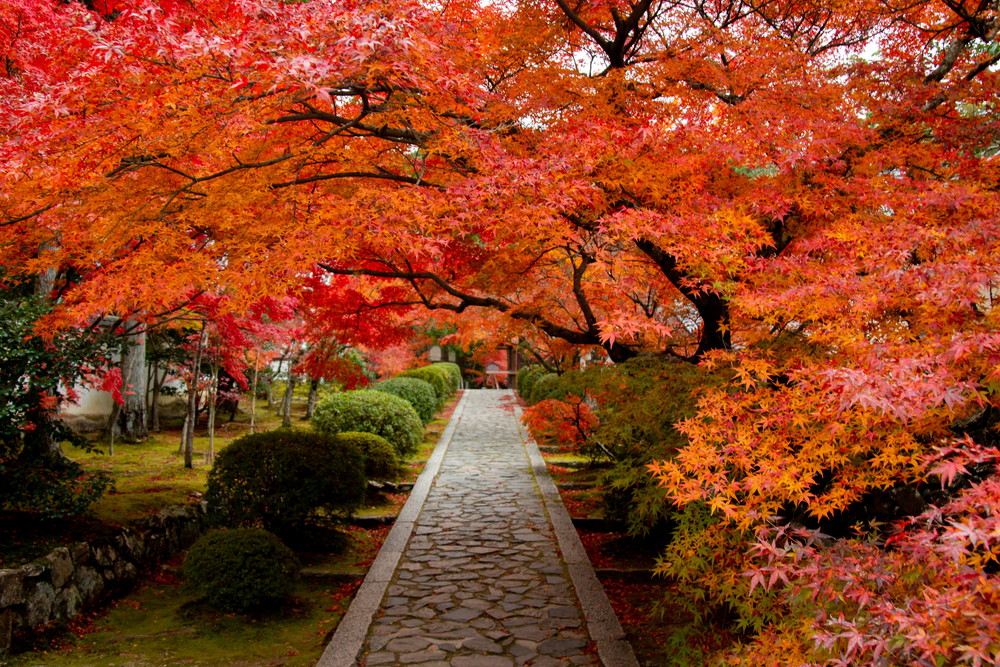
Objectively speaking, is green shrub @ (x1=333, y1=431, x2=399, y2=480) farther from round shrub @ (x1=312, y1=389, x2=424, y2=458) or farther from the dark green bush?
the dark green bush

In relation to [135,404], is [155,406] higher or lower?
lower

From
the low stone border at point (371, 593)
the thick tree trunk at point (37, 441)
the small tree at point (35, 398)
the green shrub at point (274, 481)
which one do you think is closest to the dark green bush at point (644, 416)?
the low stone border at point (371, 593)

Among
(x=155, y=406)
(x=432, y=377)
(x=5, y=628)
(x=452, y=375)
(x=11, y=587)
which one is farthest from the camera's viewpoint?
(x=452, y=375)

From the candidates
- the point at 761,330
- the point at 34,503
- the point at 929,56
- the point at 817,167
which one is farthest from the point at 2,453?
the point at 929,56

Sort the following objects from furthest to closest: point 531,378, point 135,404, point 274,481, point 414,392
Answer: point 531,378
point 414,392
point 135,404
point 274,481

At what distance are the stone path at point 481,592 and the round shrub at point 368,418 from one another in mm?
1884

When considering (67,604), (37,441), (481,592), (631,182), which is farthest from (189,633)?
(631,182)

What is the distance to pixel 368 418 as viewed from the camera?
12617mm

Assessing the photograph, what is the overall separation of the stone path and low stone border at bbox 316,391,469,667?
1 centimetres

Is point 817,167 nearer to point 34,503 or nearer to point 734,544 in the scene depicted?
point 734,544

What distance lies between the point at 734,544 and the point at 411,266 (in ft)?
18.9

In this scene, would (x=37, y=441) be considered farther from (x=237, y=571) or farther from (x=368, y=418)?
(x=368, y=418)

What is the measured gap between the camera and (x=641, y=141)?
5.25m

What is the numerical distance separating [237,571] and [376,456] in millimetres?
5496
